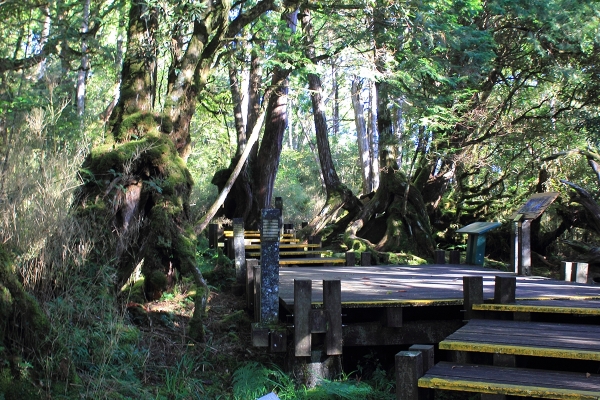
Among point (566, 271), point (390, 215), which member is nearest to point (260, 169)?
point (390, 215)

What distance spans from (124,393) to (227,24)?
6.61 m

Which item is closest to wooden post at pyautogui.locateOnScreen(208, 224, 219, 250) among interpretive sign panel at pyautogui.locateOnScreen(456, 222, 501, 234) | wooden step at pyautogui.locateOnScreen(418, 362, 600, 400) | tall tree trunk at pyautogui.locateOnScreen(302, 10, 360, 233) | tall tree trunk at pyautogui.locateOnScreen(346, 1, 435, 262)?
tall tree trunk at pyautogui.locateOnScreen(346, 1, 435, 262)

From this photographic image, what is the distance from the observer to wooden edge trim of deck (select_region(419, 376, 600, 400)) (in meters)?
4.71

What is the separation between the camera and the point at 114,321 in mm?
6879

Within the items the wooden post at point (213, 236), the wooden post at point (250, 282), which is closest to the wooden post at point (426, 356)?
the wooden post at point (250, 282)

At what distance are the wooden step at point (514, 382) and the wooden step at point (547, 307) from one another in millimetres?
1396

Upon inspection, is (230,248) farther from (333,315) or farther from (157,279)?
(333,315)

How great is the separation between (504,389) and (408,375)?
2.53ft

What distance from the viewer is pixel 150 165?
30.8 feet

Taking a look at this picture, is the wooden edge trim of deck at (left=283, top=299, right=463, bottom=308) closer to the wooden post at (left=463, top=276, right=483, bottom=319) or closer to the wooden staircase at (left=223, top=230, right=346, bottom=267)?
the wooden post at (left=463, top=276, right=483, bottom=319)

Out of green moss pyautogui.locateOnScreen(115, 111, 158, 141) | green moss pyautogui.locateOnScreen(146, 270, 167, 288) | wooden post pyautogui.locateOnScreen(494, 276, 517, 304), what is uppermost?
green moss pyautogui.locateOnScreen(115, 111, 158, 141)

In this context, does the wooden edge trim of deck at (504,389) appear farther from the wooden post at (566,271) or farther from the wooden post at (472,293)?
the wooden post at (566,271)

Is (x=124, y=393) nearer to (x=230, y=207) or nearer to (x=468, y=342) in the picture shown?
(x=468, y=342)

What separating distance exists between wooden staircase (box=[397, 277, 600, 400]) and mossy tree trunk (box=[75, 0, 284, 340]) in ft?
12.0
